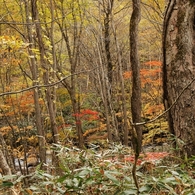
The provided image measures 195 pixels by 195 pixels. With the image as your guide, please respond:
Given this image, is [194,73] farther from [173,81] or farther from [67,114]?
[67,114]

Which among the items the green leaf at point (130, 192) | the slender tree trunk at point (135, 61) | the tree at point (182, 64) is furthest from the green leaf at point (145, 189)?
the slender tree trunk at point (135, 61)

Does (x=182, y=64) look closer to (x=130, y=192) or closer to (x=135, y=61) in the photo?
(x=130, y=192)

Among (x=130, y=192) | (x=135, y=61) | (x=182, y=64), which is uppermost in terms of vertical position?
(x=135, y=61)

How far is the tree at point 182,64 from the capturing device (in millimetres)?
2314

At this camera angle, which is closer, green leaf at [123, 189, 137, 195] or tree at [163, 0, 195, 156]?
green leaf at [123, 189, 137, 195]

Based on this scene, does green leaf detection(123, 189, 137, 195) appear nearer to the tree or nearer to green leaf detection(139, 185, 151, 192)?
green leaf detection(139, 185, 151, 192)

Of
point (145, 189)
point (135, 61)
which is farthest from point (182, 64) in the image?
point (135, 61)

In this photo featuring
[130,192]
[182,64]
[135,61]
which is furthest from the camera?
[135,61]

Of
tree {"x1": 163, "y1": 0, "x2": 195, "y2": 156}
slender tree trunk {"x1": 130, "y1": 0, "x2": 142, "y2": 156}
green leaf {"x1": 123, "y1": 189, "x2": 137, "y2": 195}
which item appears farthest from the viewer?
slender tree trunk {"x1": 130, "y1": 0, "x2": 142, "y2": 156}

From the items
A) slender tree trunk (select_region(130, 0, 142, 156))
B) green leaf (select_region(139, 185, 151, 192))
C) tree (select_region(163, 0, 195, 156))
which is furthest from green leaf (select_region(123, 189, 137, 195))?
slender tree trunk (select_region(130, 0, 142, 156))

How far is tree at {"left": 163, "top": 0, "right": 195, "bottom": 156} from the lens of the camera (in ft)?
7.59

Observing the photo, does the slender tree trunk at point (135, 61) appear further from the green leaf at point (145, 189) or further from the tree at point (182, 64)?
the green leaf at point (145, 189)

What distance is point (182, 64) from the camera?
2.34 metres

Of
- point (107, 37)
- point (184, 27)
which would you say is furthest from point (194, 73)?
point (107, 37)
